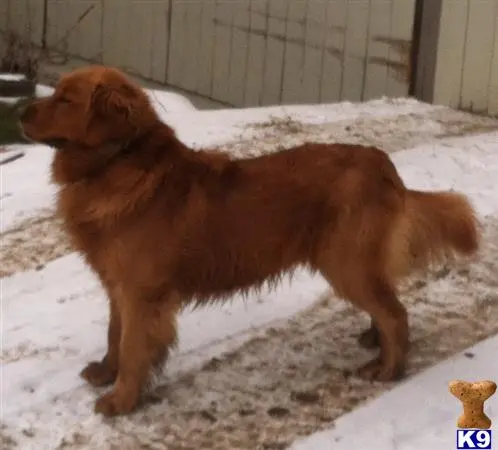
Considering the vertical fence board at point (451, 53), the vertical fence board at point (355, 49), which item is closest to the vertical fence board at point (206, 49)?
the vertical fence board at point (355, 49)

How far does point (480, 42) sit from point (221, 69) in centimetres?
279

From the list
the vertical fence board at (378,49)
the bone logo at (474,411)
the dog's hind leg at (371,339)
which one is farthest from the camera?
the vertical fence board at (378,49)

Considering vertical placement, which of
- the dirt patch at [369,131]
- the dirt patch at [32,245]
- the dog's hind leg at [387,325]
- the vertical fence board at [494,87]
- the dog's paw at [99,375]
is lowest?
the dog's paw at [99,375]

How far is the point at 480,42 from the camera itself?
662 centimetres

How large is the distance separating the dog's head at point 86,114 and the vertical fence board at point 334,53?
→ 15.6 ft

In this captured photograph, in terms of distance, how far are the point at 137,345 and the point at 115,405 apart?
0.21 m

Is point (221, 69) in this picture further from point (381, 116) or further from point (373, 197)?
point (373, 197)

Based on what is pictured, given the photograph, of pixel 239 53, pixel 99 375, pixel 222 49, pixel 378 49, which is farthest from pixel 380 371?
pixel 222 49

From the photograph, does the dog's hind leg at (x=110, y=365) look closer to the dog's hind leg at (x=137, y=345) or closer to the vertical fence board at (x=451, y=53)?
the dog's hind leg at (x=137, y=345)

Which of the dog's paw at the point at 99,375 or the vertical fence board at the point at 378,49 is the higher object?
the vertical fence board at the point at 378,49

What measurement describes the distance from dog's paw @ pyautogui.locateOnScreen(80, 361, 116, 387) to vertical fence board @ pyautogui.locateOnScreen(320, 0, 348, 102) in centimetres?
478

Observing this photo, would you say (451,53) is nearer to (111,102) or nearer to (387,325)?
(387,325)

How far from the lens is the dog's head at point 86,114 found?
3012 mm

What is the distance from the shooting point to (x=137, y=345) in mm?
3158
